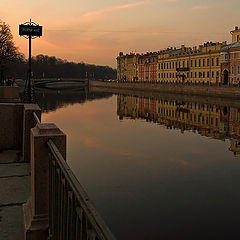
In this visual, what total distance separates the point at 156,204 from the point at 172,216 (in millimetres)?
796

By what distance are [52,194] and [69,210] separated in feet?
3.02

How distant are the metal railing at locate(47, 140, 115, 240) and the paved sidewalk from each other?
0.77 m

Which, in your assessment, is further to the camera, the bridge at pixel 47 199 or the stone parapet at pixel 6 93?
the stone parapet at pixel 6 93

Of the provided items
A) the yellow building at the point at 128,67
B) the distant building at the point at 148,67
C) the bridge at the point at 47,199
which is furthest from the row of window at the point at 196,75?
the bridge at the point at 47,199

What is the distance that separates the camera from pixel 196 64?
69.9 metres

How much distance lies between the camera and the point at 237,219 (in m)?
8.29

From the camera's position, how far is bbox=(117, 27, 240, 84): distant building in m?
56.8

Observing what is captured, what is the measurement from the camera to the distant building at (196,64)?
56750 millimetres

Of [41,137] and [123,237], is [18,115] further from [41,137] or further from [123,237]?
[41,137]

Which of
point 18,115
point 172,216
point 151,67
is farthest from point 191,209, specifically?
point 151,67

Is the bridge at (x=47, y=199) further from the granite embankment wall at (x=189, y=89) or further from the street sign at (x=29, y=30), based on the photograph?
the granite embankment wall at (x=189, y=89)

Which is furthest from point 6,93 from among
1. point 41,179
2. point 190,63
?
point 190,63

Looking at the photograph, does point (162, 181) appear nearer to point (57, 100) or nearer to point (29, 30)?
point (29, 30)

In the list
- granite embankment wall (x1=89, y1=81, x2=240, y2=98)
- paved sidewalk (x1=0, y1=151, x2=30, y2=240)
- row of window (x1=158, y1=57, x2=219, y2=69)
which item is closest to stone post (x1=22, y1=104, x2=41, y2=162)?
paved sidewalk (x1=0, y1=151, x2=30, y2=240)
